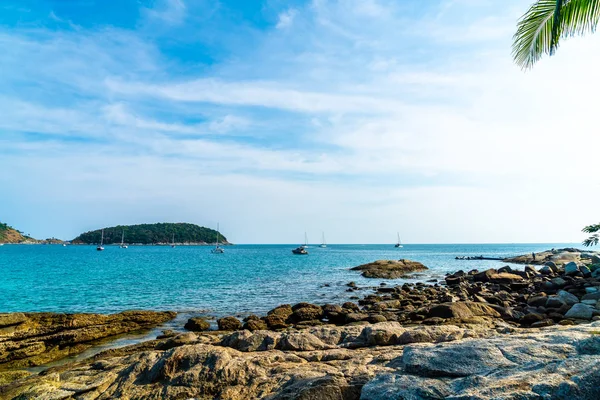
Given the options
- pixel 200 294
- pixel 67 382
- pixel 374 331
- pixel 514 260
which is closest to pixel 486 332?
pixel 374 331

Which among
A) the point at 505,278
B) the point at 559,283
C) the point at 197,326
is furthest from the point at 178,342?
the point at 505,278

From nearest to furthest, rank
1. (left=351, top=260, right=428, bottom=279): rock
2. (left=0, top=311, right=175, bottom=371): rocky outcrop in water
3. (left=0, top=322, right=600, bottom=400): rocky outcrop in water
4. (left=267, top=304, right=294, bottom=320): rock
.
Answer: (left=0, top=322, right=600, bottom=400): rocky outcrop in water, (left=0, top=311, right=175, bottom=371): rocky outcrop in water, (left=267, top=304, right=294, bottom=320): rock, (left=351, top=260, right=428, bottom=279): rock

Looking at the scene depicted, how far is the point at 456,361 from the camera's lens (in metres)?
5.67

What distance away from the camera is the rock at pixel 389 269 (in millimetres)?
52938

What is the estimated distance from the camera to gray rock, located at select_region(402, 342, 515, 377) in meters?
5.45

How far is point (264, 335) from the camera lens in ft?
37.0

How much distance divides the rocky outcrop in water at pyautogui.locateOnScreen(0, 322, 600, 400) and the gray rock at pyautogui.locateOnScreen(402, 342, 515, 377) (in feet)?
0.05

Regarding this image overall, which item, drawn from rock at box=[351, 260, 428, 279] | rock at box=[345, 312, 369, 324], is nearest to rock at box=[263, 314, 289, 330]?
rock at box=[345, 312, 369, 324]

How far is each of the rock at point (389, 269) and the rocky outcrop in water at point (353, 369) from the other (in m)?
42.1

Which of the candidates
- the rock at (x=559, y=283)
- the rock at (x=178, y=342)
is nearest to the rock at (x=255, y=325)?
the rock at (x=178, y=342)

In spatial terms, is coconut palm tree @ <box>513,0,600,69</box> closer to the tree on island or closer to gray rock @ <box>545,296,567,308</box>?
the tree on island

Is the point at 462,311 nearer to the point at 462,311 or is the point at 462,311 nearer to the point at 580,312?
the point at 462,311

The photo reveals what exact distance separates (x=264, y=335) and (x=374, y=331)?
3326 mm

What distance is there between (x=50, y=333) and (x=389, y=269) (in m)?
49.7
